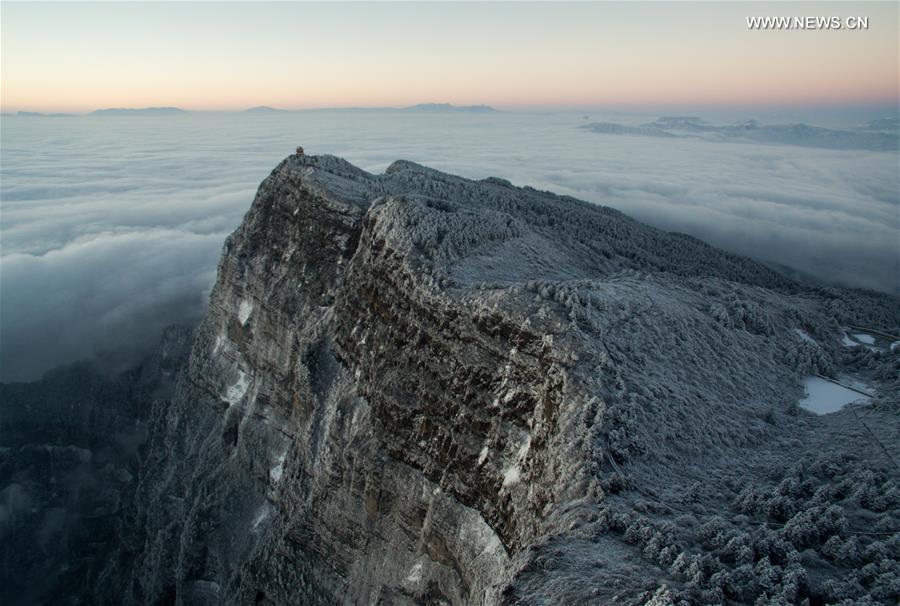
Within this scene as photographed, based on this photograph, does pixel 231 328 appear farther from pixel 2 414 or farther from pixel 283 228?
pixel 2 414

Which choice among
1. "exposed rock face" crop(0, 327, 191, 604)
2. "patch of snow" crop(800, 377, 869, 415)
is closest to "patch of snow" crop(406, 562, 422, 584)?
"patch of snow" crop(800, 377, 869, 415)

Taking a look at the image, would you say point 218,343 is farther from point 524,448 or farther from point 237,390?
point 524,448

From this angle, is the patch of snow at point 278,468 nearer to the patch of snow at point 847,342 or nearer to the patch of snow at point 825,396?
the patch of snow at point 825,396

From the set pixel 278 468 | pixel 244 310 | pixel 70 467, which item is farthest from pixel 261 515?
pixel 70 467

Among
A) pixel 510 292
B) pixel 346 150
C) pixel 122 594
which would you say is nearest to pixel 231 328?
pixel 122 594

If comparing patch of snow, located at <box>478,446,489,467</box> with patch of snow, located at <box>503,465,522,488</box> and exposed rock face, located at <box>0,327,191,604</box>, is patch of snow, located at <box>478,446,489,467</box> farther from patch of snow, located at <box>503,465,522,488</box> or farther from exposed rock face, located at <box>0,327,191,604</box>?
exposed rock face, located at <box>0,327,191,604</box>

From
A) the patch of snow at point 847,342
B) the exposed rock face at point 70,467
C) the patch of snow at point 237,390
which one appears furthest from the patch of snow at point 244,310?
the patch of snow at point 847,342
